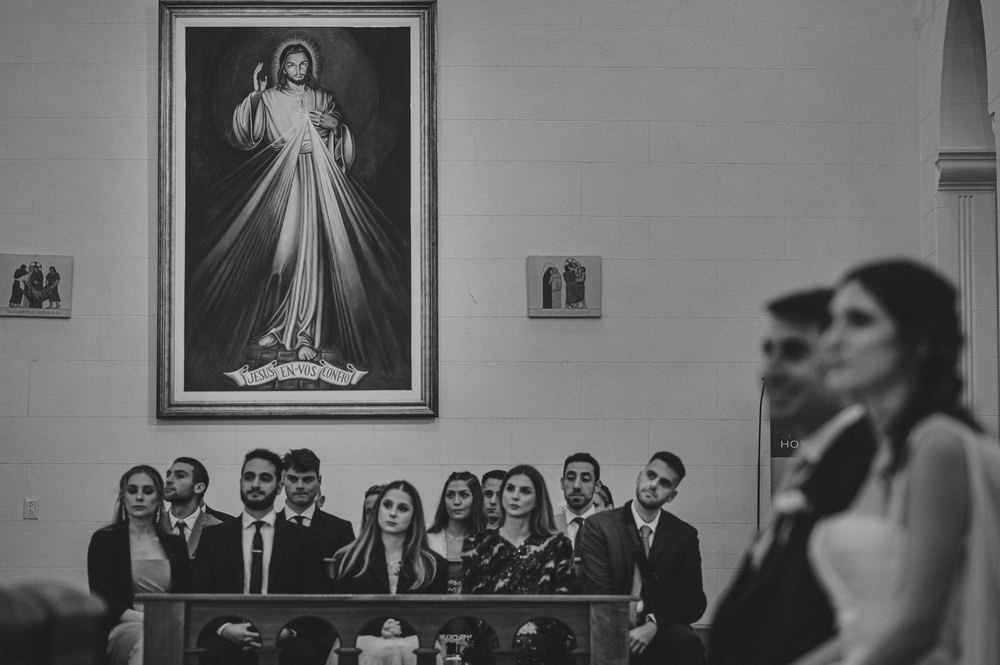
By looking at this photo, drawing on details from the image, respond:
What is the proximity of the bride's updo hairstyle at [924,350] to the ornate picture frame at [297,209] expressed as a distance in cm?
757

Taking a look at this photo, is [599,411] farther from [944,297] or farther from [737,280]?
[944,297]

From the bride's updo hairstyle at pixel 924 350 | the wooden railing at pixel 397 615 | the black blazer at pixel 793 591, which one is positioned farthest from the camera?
the wooden railing at pixel 397 615

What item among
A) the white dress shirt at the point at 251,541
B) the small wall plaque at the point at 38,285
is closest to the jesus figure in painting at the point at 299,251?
the small wall plaque at the point at 38,285

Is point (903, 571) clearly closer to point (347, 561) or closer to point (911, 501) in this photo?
point (911, 501)

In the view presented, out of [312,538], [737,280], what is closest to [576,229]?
[737,280]

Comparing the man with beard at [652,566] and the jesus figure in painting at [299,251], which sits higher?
the jesus figure in painting at [299,251]

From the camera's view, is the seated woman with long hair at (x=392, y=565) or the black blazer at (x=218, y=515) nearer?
the seated woman with long hair at (x=392, y=565)

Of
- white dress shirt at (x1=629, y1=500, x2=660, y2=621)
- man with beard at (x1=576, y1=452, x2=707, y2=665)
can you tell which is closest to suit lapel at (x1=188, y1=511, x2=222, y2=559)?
man with beard at (x1=576, y1=452, x2=707, y2=665)

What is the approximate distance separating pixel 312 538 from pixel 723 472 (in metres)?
3.42

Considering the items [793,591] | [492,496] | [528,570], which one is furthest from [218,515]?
[793,591]

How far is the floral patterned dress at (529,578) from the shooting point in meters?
7.43

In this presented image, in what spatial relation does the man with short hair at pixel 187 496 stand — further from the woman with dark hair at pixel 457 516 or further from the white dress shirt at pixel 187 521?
the woman with dark hair at pixel 457 516

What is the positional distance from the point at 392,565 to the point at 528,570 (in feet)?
2.51

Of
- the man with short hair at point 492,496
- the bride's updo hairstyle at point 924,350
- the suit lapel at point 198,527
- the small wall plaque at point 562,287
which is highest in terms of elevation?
the small wall plaque at point 562,287
